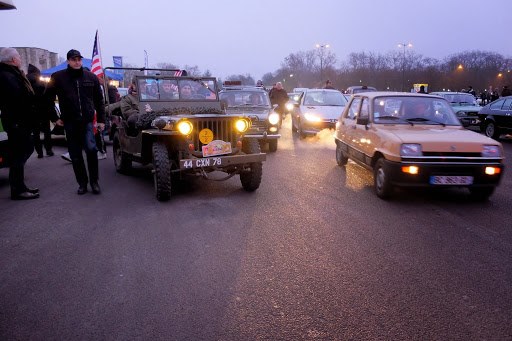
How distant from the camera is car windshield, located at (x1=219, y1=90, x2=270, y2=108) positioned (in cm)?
1171

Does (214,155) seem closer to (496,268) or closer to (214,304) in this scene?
(214,304)

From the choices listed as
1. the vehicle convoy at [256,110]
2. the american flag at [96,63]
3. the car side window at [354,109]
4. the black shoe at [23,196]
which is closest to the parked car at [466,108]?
the vehicle convoy at [256,110]

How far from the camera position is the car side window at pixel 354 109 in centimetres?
810

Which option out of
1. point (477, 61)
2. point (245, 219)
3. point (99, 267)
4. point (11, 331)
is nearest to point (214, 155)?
point (245, 219)

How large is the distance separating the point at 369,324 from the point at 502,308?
1068 millimetres

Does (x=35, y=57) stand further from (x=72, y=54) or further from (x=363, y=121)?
(x=363, y=121)

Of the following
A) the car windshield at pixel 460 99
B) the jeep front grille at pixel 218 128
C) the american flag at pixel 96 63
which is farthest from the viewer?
the car windshield at pixel 460 99

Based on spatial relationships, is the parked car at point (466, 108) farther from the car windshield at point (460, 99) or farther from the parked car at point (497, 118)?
the parked car at point (497, 118)

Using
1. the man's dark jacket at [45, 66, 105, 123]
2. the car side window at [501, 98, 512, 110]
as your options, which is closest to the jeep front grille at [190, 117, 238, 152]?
the man's dark jacket at [45, 66, 105, 123]

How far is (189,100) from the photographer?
825 cm

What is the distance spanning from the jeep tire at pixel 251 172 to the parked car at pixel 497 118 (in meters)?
10.7

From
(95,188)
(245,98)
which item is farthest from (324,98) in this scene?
(95,188)

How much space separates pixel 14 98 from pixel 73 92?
795 millimetres

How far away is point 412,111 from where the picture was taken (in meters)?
7.23
